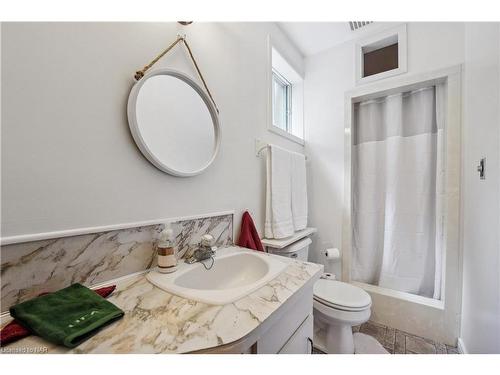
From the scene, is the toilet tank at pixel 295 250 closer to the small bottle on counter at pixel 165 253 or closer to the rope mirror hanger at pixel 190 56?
the small bottle on counter at pixel 165 253

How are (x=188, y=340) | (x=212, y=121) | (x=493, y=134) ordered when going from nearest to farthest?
(x=188, y=340) < (x=493, y=134) < (x=212, y=121)

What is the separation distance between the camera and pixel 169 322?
0.50 meters

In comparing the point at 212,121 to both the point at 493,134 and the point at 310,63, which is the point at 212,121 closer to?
the point at 493,134

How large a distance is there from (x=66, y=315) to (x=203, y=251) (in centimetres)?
48

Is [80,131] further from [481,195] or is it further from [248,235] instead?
[481,195]

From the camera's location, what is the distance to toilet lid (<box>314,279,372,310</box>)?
1.16 meters

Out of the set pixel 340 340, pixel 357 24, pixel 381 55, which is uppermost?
pixel 357 24

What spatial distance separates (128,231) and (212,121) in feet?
2.17

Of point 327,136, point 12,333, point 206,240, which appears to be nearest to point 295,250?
point 206,240

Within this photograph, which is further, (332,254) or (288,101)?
(288,101)

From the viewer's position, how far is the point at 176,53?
913mm

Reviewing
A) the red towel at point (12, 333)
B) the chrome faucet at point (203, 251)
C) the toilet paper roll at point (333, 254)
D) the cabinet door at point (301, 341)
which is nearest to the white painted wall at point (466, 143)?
the toilet paper roll at point (333, 254)

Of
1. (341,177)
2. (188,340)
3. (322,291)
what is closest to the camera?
(188,340)

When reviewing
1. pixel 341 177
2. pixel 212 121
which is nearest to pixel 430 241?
pixel 341 177
